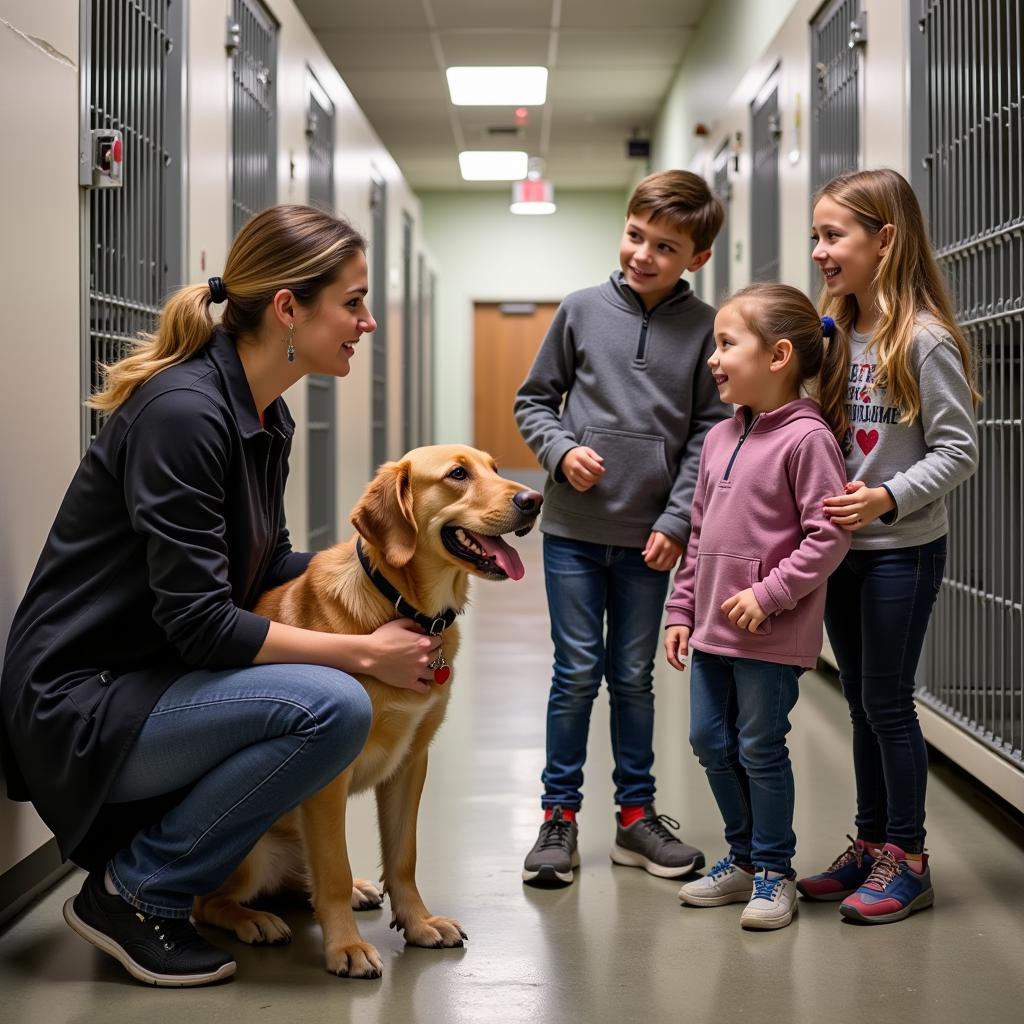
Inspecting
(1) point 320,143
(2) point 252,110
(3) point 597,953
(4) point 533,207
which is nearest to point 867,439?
(3) point 597,953

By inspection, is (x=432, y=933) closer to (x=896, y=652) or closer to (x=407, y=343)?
(x=896, y=652)

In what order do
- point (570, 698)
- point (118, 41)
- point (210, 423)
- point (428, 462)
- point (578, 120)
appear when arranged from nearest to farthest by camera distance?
point (210, 423)
point (428, 462)
point (570, 698)
point (118, 41)
point (578, 120)

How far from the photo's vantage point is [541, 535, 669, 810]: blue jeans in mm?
2715

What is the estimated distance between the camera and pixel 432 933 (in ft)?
7.25

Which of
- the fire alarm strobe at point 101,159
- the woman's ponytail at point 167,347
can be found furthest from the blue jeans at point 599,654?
the fire alarm strobe at point 101,159

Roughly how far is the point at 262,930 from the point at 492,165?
12425 millimetres

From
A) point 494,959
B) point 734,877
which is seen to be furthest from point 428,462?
point 734,877

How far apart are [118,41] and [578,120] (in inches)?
381

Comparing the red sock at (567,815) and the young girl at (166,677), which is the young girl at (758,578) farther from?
the young girl at (166,677)

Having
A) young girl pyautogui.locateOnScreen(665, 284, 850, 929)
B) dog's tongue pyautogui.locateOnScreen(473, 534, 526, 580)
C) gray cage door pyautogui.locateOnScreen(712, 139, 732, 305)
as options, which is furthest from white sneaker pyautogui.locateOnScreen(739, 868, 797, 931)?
gray cage door pyautogui.locateOnScreen(712, 139, 732, 305)

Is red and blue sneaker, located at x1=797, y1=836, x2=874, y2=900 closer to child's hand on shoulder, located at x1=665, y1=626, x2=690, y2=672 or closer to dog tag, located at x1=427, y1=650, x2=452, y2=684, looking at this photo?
child's hand on shoulder, located at x1=665, y1=626, x2=690, y2=672

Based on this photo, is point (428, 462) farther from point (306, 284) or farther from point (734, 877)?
point (734, 877)

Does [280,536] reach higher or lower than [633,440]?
lower

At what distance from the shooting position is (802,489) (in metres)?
2.28
